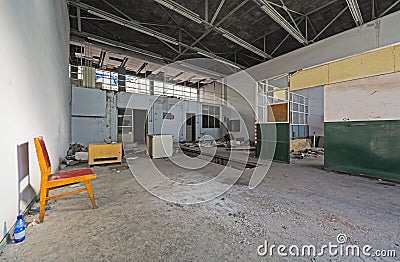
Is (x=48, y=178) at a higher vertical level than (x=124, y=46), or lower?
lower

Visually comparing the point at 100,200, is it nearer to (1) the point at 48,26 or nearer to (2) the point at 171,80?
(1) the point at 48,26

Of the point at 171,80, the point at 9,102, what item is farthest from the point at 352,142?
the point at 171,80

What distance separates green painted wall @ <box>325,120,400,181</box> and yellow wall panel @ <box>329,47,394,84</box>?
0.99 metres

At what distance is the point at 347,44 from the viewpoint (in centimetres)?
510

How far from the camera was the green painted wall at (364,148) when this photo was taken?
3.35 metres

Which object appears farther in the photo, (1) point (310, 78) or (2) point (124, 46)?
(2) point (124, 46)

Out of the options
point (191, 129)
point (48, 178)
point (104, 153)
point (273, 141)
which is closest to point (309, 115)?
point (273, 141)

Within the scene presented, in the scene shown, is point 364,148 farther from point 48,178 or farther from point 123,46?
point 123,46

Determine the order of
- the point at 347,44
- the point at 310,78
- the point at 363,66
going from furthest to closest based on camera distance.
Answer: the point at 347,44 → the point at 310,78 → the point at 363,66

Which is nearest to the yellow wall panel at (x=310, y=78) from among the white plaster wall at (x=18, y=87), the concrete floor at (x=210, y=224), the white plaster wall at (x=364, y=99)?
the white plaster wall at (x=364, y=99)

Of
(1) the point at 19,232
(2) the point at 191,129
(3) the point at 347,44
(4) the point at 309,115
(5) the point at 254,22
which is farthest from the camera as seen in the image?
(2) the point at 191,129

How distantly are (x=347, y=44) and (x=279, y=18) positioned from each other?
6.88ft

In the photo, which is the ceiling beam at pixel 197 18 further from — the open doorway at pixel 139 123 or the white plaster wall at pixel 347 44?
the open doorway at pixel 139 123

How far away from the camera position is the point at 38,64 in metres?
2.53
